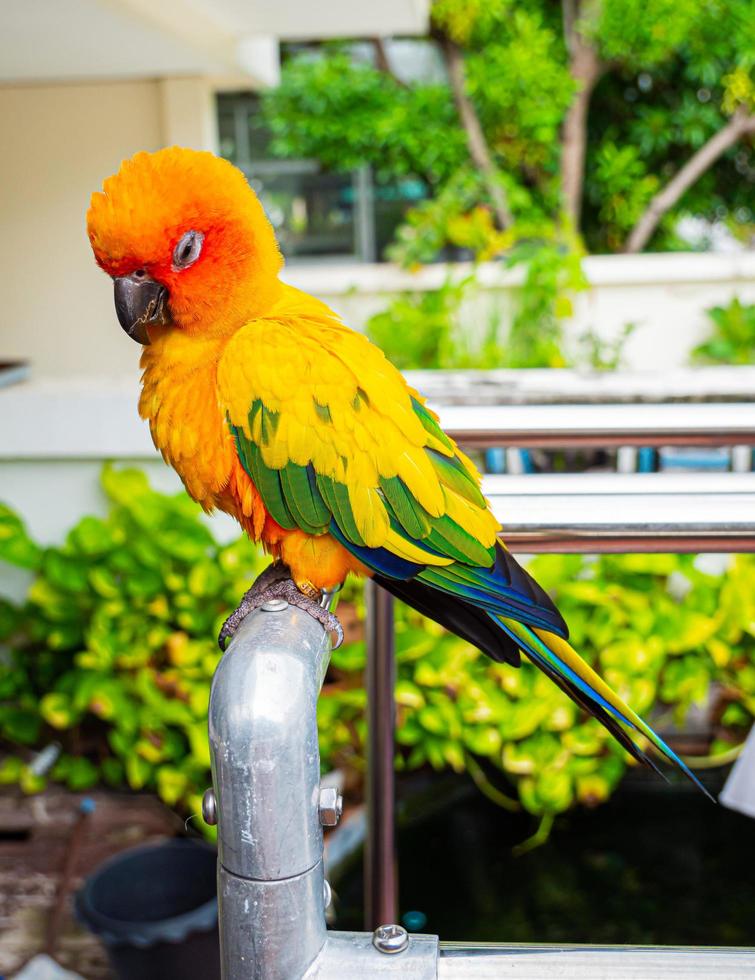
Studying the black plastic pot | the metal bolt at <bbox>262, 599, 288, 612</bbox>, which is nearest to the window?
the black plastic pot

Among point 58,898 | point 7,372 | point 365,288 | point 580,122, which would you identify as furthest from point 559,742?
point 580,122

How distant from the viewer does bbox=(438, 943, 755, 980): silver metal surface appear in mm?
498

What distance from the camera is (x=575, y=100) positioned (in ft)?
22.5

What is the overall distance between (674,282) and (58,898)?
149 inches

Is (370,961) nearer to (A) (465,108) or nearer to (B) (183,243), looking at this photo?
(B) (183,243)

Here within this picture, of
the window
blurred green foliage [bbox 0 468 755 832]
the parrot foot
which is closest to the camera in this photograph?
the parrot foot

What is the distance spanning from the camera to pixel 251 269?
0.98 meters

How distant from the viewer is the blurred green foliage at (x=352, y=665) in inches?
89.9

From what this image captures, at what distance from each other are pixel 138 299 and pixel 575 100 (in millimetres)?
6612

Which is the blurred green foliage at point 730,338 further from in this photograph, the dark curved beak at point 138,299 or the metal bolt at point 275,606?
the metal bolt at point 275,606

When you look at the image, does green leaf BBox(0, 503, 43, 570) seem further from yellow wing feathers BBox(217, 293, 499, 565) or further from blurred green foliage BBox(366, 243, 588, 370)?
blurred green foliage BBox(366, 243, 588, 370)

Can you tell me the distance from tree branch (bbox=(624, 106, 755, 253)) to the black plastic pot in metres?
6.00

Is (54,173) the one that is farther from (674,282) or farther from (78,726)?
(674,282)

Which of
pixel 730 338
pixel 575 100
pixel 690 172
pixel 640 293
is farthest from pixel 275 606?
pixel 690 172
